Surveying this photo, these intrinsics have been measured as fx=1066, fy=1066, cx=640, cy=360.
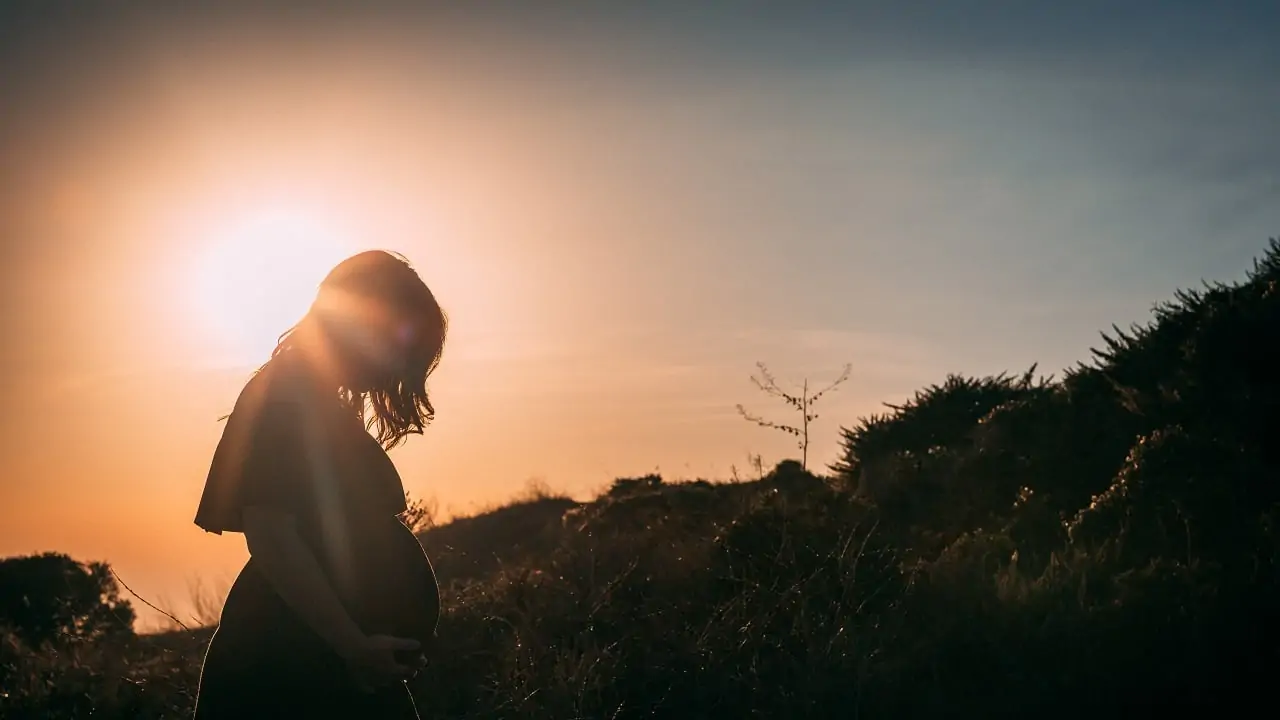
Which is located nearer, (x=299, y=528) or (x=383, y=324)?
(x=299, y=528)

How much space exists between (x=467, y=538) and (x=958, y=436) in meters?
8.52

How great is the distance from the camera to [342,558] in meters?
3.30

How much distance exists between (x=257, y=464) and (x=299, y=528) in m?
0.23

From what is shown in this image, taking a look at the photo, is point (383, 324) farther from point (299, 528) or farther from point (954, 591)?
point (954, 591)

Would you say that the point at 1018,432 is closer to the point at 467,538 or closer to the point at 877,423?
the point at 877,423

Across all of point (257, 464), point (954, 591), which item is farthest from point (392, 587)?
point (954, 591)

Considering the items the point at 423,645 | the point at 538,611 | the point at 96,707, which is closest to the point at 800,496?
the point at 538,611

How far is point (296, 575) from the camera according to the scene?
3047 millimetres

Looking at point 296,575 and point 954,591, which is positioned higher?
point 296,575

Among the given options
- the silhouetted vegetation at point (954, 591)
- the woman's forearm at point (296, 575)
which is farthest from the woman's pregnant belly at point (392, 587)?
the silhouetted vegetation at point (954, 591)

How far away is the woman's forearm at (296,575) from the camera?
305cm

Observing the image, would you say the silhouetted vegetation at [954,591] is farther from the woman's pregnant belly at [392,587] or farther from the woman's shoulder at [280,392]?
the woman's shoulder at [280,392]

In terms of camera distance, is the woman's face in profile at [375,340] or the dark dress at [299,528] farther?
the woman's face in profile at [375,340]

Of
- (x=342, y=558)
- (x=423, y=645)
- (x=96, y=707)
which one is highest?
(x=342, y=558)
